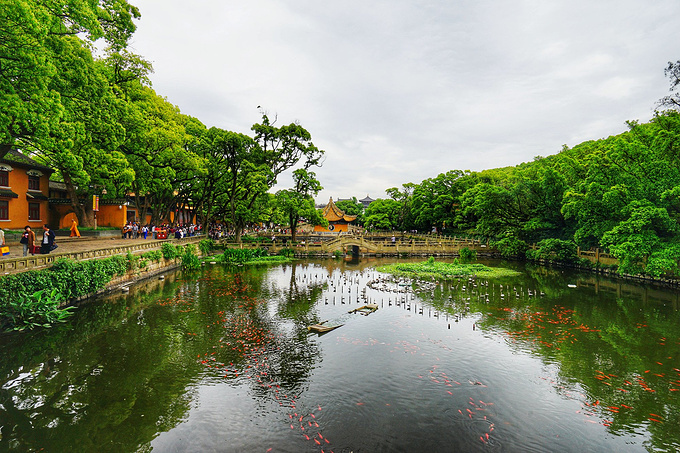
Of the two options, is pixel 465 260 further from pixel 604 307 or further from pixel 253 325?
pixel 253 325

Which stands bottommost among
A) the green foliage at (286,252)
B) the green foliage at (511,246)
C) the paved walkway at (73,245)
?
the green foliage at (286,252)

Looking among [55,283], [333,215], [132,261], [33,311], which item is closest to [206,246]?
[132,261]

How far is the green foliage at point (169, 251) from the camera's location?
96.1ft

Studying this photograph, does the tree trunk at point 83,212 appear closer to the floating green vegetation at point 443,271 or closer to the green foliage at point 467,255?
the floating green vegetation at point 443,271

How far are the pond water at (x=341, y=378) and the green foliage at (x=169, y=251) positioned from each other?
9360 mm

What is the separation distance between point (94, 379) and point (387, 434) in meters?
8.88

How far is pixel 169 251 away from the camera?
97.8 feet

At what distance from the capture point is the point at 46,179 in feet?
105

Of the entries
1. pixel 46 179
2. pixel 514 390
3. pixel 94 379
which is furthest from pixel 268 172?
pixel 514 390

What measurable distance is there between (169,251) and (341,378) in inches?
949

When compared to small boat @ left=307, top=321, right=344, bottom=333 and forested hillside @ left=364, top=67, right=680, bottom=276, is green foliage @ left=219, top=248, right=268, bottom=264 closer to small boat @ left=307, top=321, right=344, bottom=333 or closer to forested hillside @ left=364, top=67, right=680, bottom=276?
small boat @ left=307, top=321, right=344, bottom=333

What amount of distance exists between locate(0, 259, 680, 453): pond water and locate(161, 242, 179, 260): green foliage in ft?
30.7

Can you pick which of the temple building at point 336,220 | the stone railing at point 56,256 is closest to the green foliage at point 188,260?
the stone railing at point 56,256

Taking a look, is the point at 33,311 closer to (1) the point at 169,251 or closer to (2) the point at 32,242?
(2) the point at 32,242
